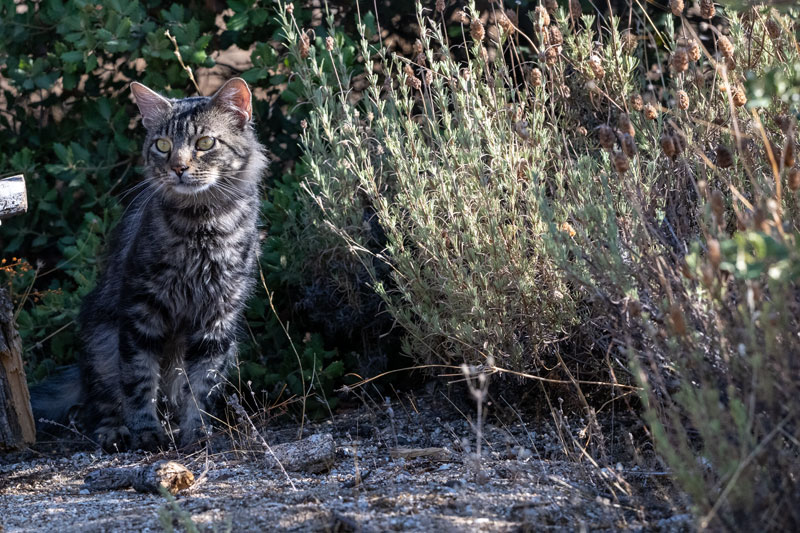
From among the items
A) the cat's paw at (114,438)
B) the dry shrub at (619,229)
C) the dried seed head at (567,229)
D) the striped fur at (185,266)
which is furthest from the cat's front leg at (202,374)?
the dried seed head at (567,229)

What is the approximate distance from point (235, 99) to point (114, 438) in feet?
5.14

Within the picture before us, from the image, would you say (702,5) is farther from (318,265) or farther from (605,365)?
(318,265)

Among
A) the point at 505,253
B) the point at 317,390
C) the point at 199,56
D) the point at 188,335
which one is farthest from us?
the point at 199,56

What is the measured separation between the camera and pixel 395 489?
2764mm

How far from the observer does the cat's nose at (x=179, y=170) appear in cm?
372

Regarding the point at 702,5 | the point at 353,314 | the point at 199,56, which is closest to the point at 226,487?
the point at 353,314

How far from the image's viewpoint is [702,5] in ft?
9.48

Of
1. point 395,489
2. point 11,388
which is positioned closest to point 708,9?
point 395,489

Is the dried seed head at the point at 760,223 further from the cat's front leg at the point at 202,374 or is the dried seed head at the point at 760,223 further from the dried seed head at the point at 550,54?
the cat's front leg at the point at 202,374

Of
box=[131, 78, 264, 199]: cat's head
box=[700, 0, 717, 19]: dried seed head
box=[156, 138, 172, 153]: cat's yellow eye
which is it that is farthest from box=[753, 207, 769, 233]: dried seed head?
box=[156, 138, 172, 153]: cat's yellow eye

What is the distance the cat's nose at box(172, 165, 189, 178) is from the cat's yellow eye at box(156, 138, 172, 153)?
0.16 m

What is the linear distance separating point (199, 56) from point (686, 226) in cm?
286

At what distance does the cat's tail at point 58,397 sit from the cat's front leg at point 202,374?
2.35ft

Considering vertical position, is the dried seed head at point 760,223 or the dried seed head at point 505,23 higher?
the dried seed head at point 505,23
